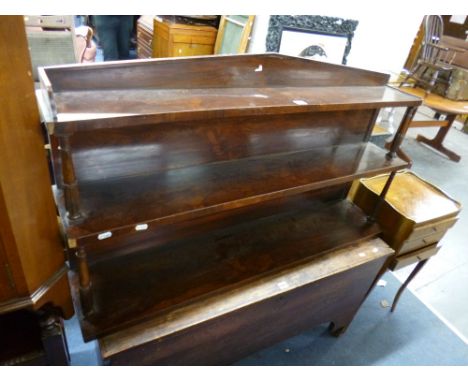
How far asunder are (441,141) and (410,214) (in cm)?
290

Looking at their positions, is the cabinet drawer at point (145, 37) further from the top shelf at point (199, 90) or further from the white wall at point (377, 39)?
the top shelf at point (199, 90)

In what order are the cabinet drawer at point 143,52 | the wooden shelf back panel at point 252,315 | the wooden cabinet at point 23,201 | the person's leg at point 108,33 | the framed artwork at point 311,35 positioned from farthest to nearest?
1. the cabinet drawer at point 143,52
2. the person's leg at point 108,33
3. the framed artwork at point 311,35
4. the wooden shelf back panel at point 252,315
5. the wooden cabinet at point 23,201

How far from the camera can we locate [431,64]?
344 cm

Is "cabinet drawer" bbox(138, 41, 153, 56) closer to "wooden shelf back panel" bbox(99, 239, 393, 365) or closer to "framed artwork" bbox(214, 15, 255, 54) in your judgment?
"framed artwork" bbox(214, 15, 255, 54)

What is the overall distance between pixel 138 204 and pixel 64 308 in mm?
426

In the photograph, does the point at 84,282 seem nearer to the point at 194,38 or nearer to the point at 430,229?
the point at 430,229

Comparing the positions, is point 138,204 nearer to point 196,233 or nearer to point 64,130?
point 64,130

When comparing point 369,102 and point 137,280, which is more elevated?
point 369,102

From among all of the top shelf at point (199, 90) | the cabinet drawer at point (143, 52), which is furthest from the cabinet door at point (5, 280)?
the cabinet drawer at point (143, 52)

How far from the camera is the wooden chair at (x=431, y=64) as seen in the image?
3439mm

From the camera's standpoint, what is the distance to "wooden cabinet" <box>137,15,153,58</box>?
4087 mm

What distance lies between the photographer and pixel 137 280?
41.9 inches
